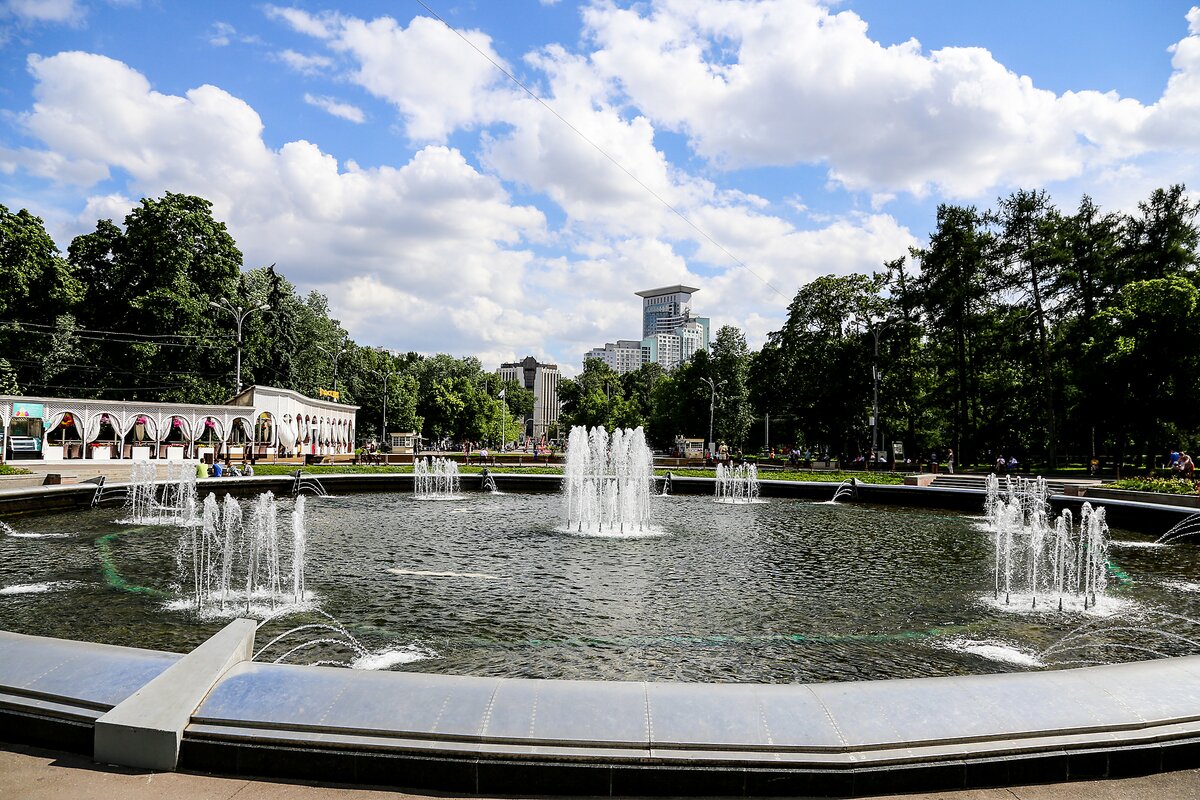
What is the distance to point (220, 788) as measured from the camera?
13.8 feet

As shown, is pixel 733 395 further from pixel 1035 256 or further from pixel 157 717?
pixel 157 717

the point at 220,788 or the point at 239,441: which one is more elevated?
the point at 239,441

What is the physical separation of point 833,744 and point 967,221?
48127 millimetres

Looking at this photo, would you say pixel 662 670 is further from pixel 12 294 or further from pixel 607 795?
pixel 12 294

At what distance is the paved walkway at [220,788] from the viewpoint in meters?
4.14

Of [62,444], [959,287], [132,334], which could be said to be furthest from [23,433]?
[959,287]

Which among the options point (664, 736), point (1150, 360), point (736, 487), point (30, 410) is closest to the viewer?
point (664, 736)

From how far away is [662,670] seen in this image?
784 centimetres

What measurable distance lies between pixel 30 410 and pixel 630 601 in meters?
37.1

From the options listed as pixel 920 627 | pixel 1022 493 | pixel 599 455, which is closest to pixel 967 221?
pixel 1022 493

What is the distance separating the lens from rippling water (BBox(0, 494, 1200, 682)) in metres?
8.32

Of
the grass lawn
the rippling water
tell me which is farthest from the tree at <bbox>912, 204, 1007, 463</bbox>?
the rippling water

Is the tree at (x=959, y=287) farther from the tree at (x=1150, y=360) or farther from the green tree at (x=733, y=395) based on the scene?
the green tree at (x=733, y=395)

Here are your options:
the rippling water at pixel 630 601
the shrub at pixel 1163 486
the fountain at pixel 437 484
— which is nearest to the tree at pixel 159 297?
the fountain at pixel 437 484
